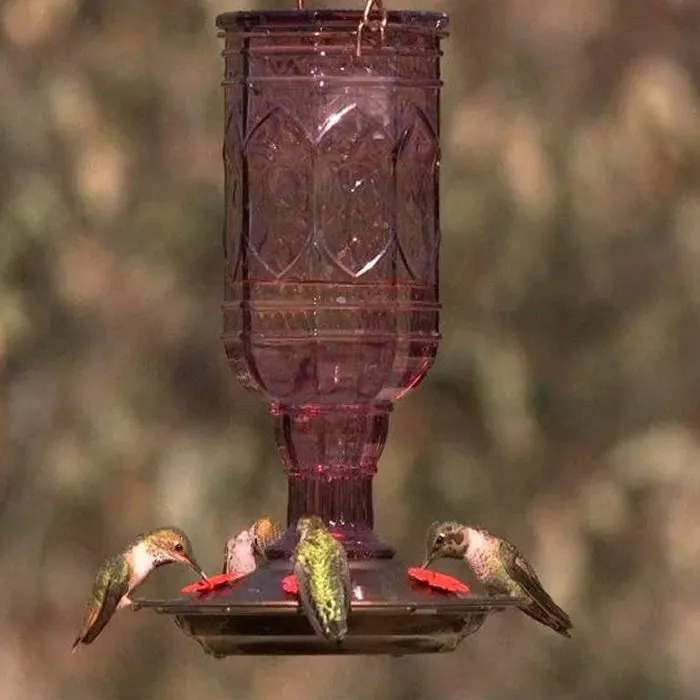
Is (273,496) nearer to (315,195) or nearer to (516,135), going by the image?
(516,135)

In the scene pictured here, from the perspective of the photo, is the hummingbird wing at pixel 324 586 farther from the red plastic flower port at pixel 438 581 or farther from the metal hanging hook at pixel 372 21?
the metal hanging hook at pixel 372 21

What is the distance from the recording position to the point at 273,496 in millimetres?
12031

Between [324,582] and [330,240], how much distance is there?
88cm

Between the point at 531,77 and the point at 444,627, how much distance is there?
6.74 metres

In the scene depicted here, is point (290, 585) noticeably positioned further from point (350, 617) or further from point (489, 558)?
point (489, 558)

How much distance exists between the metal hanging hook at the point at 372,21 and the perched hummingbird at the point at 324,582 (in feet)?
2.84

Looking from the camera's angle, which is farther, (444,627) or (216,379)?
(216,379)

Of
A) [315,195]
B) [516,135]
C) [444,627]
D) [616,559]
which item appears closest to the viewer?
[444,627]

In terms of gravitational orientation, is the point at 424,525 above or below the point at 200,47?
below

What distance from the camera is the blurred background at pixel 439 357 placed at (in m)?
12.1

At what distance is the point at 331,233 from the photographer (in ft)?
21.5

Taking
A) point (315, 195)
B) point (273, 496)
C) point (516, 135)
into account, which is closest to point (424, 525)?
point (273, 496)

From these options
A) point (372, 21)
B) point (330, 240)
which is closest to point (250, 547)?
point (330, 240)

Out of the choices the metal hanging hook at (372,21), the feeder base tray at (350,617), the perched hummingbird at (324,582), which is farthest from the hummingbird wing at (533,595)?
the metal hanging hook at (372,21)
